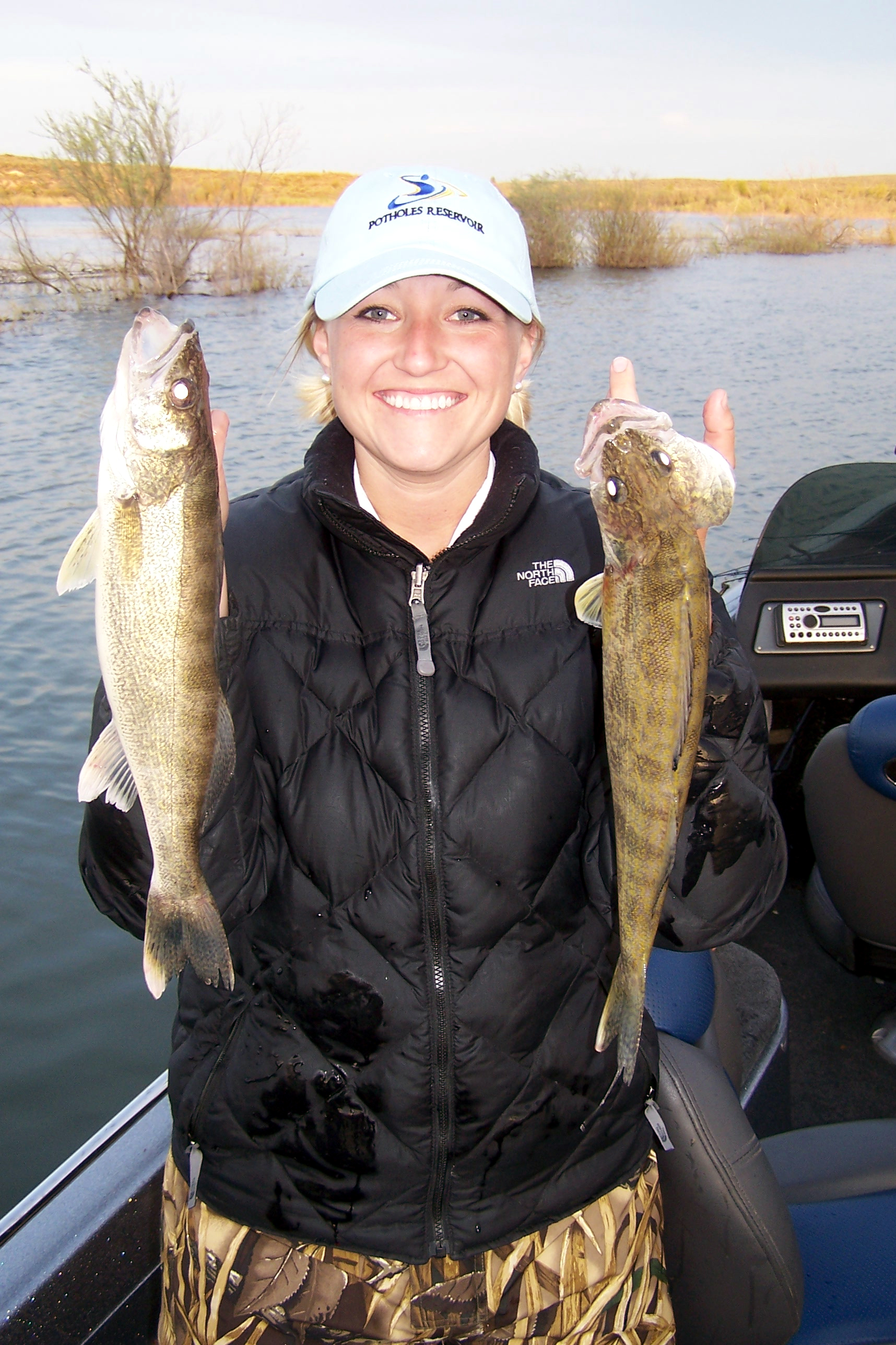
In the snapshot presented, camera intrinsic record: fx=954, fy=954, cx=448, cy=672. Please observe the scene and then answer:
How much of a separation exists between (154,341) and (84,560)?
468 mm

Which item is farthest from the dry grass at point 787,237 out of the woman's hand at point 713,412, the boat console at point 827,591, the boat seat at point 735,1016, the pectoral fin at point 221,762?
the pectoral fin at point 221,762

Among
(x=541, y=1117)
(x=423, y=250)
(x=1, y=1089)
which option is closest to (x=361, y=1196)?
(x=541, y=1117)


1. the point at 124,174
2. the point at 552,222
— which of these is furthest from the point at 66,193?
the point at 552,222

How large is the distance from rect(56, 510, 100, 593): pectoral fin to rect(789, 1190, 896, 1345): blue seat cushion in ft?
7.35

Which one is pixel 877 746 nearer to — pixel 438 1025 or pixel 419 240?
pixel 438 1025

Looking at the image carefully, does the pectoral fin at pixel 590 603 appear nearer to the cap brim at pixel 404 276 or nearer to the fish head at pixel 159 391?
the cap brim at pixel 404 276

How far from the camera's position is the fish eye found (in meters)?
1.90

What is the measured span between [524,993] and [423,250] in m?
1.55

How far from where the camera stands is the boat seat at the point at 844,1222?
212 cm

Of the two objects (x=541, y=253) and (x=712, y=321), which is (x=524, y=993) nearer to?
(x=712, y=321)

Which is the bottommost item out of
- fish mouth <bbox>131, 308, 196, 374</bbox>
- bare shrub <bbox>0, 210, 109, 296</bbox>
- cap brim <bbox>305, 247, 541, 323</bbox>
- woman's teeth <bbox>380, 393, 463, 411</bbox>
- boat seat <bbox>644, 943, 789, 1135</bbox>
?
boat seat <bbox>644, 943, 789, 1135</bbox>

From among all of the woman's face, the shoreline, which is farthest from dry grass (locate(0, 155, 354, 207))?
the woman's face

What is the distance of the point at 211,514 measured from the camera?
1.87 meters

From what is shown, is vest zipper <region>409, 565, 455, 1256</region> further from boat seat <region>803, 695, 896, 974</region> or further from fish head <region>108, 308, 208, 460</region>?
boat seat <region>803, 695, 896, 974</region>
